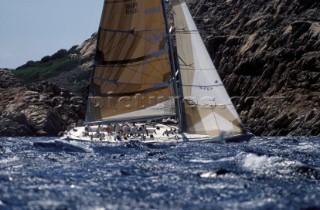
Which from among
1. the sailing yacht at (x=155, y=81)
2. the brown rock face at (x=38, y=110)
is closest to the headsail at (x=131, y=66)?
the sailing yacht at (x=155, y=81)

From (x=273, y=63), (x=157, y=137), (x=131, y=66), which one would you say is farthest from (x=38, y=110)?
(x=157, y=137)

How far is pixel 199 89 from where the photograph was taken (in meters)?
43.7

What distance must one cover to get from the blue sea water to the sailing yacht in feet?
20.3

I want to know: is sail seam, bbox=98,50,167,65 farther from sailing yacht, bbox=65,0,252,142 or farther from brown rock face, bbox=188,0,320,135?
brown rock face, bbox=188,0,320,135

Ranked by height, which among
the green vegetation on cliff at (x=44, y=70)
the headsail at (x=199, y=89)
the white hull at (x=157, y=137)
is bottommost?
the white hull at (x=157, y=137)

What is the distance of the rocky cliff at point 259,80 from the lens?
278 feet

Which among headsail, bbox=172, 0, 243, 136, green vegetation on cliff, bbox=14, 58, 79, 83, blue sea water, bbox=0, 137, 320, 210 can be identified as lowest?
blue sea water, bbox=0, 137, 320, 210

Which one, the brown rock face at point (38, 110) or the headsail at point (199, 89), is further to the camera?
the brown rock face at point (38, 110)

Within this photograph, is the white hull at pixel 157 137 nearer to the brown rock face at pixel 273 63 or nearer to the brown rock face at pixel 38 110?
the brown rock face at pixel 273 63

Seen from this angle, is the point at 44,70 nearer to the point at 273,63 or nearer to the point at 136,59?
the point at 273,63

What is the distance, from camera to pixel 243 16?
12212 centimetres

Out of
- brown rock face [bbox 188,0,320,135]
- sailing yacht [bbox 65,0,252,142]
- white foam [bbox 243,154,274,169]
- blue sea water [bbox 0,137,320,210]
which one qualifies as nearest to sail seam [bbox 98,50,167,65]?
sailing yacht [bbox 65,0,252,142]

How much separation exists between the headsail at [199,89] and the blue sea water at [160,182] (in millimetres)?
5462

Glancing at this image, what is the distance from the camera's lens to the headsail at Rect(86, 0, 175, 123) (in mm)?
48469
